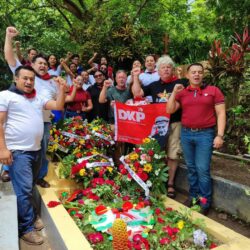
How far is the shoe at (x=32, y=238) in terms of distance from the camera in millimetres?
3482

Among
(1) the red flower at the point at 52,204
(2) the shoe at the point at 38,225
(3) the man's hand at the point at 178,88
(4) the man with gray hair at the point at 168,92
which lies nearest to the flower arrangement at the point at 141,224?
(1) the red flower at the point at 52,204

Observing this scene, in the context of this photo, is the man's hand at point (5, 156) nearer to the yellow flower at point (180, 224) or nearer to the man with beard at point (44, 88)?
the man with beard at point (44, 88)

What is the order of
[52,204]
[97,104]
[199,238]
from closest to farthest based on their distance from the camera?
[199,238]
[52,204]
[97,104]

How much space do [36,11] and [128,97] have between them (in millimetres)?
10741

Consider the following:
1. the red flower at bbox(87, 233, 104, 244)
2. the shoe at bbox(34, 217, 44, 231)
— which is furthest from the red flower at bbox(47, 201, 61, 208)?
the red flower at bbox(87, 233, 104, 244)

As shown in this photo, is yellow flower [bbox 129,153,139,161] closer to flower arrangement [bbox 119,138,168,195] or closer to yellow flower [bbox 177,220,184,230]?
flower arrangement [bbox 119,138,168,195]

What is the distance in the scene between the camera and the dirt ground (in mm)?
4703

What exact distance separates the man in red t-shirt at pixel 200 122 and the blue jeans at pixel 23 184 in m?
1.92

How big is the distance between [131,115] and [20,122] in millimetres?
1830

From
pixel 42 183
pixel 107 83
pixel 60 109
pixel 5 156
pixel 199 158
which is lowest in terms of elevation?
pixel 42 183

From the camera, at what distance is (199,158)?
3.96m

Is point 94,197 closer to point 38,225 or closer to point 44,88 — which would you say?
point 38,225

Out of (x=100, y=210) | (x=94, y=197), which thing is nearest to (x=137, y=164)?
(x=94, y=197)

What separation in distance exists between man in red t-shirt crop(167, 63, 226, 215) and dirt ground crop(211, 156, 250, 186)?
0.84 m
